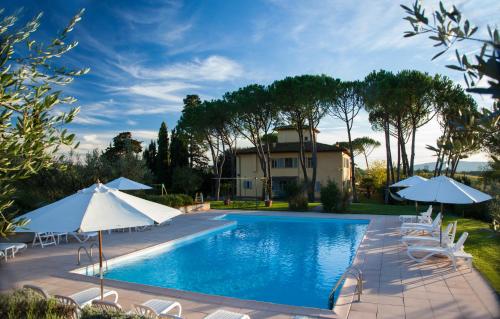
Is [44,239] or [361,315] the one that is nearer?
[361,315]

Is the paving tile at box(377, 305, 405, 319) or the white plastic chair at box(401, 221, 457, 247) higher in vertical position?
the white plastic chair at box(401, 221, 457, 247)

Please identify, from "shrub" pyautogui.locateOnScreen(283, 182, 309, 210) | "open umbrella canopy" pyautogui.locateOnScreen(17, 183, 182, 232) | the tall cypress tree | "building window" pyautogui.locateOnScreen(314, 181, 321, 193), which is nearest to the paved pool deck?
"open umbrella canopy" pyautogui.locateOnScreen(17, 183, 182, 232)

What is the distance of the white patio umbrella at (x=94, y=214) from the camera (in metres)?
5.47

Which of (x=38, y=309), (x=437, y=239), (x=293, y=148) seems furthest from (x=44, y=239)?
(x=293, y=148)

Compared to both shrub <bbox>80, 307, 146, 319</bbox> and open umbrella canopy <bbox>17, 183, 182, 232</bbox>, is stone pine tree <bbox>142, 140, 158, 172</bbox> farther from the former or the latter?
shrub <bbox>80, 307, 146, 319</bbox>

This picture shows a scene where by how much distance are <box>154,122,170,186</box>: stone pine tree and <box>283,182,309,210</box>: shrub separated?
19.8 metres

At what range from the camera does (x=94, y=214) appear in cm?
571

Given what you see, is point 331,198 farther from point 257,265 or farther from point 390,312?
point 390,312

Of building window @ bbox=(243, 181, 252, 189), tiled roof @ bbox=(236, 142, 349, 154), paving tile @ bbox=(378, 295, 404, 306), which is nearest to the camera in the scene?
paving tile @ bbox=(378, 295, 404, 306)

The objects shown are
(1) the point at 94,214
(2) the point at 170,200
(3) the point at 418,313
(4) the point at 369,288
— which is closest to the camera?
(1) the point at 94,214

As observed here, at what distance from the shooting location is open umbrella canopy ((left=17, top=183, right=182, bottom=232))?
5473mm

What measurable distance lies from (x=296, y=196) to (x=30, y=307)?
19.6 m

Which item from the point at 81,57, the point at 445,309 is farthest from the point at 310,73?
the point at 445,309

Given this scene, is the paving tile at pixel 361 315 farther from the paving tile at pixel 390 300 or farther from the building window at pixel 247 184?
the building window at pixel 247 184
